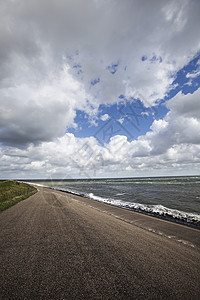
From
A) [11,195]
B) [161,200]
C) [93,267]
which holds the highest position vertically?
[11,195]

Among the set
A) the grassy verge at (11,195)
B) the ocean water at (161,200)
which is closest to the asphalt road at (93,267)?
the ocean water at (161,200)

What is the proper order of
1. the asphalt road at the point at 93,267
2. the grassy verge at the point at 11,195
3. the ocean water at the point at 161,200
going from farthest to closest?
the grassy verge at the point at 11,195 < the ocean water at the point at 161,200 < the asphalt road at the point at 93,267

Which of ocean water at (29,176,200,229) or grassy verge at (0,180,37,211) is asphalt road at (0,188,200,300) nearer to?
ocean water at (29,176,200,229)

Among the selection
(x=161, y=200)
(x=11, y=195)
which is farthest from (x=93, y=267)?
(x=11, y=195)

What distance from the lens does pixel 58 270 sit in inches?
160

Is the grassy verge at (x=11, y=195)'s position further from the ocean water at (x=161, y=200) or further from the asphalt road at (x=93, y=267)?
the ocean water at (x=161, y=200)

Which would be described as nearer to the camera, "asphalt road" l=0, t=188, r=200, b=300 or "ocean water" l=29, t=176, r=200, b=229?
"asphalt road" l=0, t=188, r=200, b=300

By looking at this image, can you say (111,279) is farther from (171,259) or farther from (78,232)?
(78,232)

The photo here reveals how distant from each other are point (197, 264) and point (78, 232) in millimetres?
5459

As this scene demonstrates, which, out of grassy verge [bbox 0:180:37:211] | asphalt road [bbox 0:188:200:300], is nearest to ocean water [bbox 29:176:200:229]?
asphalt road [bbox 0:188:200:300]

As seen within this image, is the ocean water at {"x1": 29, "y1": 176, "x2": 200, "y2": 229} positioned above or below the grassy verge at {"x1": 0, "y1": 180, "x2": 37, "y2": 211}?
below

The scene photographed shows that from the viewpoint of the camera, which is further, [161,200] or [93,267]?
[161,200]

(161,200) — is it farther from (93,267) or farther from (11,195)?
(11,195)

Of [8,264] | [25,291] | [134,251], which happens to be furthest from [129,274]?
[8,264]
